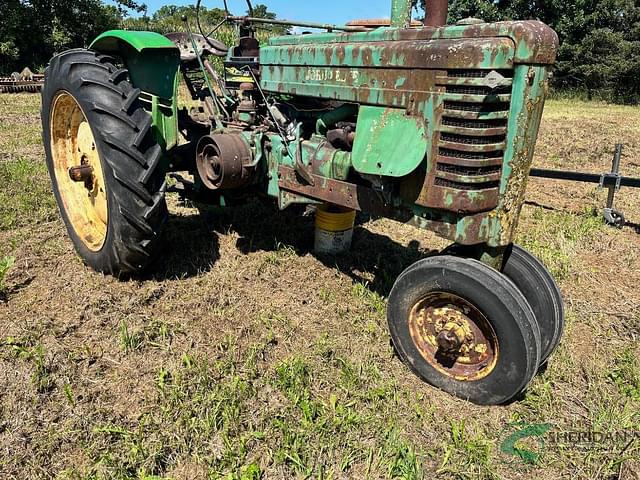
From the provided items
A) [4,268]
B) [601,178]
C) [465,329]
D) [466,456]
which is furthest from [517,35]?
[601,178]

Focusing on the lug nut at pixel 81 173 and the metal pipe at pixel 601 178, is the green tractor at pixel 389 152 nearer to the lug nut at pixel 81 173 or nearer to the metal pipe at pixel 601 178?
the lug nut at pixel 81 173

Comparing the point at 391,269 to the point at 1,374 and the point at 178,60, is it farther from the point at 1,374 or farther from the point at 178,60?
the point at 1,374

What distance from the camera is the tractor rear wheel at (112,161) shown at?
2998 millimetres

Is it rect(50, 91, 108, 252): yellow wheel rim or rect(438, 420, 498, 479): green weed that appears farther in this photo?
rect(50, 91, 108, 252): yellow wheel rim

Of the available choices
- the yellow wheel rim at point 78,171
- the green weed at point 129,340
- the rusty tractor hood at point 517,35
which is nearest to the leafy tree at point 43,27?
the yellow wheel rim at point 78,171

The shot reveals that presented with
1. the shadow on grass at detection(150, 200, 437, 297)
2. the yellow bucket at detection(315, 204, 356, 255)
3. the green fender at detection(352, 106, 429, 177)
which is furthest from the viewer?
the yellow bucket at detection(315, 204, 356, 255)

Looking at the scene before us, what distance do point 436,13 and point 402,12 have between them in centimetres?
22

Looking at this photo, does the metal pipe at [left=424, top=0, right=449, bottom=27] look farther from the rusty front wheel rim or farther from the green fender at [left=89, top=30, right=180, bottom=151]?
the green fender at [left=89, top=30, right=180, bottom=151]

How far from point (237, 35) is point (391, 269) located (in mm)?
2158

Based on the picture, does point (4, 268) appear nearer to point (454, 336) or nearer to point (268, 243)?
point (268, 243)

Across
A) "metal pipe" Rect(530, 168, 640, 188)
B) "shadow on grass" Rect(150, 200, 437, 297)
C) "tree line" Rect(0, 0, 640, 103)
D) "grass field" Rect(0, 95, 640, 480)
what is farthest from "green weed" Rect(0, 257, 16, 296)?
"tree line" Rect(0, 0, 640, 103)

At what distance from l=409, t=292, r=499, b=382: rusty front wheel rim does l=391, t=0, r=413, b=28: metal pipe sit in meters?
1.45

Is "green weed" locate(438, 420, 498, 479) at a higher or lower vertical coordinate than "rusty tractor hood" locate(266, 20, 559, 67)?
lower

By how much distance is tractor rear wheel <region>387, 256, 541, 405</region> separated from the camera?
234 centimetres
